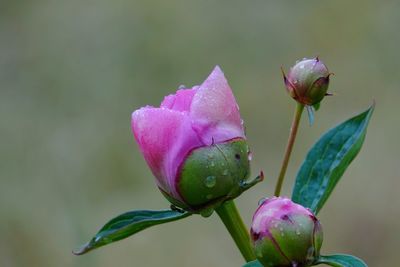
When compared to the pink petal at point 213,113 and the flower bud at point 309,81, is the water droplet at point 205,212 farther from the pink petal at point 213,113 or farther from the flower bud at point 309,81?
the flower bud at point 309,81

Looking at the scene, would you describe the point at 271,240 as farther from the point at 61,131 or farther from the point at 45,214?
the point at 61,131

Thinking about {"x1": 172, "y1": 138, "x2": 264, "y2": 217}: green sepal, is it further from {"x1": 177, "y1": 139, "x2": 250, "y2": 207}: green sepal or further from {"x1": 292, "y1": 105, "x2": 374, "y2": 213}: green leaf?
{"x1": 292, "y1": 105, "x2": 374, "y2": 213}: green leaf

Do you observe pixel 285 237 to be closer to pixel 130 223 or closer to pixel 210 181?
Answer: pixel 210 181

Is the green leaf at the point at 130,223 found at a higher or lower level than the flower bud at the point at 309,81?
lower

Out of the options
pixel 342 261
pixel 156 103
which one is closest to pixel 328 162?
pixel 342 261

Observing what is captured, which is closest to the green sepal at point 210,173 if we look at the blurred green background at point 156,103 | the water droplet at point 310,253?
the water droplet at point 310,253
